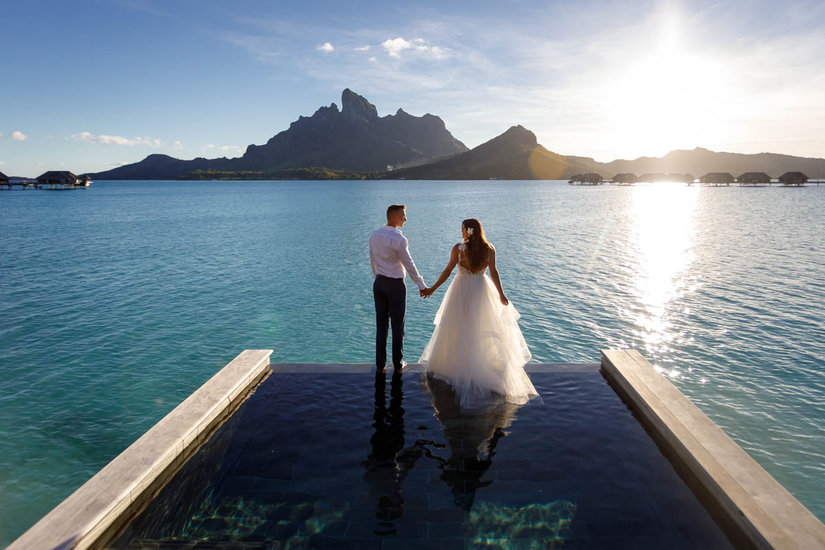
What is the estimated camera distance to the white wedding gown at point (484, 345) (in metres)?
7.73

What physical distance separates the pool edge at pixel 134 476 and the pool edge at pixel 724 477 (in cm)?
626

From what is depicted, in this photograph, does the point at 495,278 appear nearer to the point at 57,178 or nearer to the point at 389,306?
the point at 389,306

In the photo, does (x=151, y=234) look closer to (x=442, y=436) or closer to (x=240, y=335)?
(x=240, y=335)

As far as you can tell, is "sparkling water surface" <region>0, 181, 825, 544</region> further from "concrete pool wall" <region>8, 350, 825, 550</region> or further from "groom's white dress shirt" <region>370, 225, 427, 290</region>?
"groom's white dress shirt" <region>370, 225, 427, 290</region>

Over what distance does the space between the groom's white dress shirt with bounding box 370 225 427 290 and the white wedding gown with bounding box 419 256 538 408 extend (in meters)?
0.81

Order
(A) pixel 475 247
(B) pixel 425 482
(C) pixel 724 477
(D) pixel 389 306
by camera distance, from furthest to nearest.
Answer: (D) pixel 389 306 < (A) pixel 475 247 < (B) pixel 425 482 < (C) pixel 724 477

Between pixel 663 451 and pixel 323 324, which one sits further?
pixel 323 324

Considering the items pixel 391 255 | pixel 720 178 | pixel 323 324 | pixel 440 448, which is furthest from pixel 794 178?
pixel 440 448

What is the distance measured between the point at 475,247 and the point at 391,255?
144 cm

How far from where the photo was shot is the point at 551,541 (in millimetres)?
4598

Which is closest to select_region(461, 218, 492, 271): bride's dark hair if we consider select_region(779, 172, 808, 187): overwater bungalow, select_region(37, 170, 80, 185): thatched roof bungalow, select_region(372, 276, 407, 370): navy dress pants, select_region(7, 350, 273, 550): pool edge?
select_region(372, 276, 407, 370): navy dress pants

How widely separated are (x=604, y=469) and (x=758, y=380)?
28.9 feet

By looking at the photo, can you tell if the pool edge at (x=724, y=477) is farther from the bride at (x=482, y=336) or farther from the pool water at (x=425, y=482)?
the bride at (x=482, y=336)

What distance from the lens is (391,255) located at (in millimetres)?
7816
